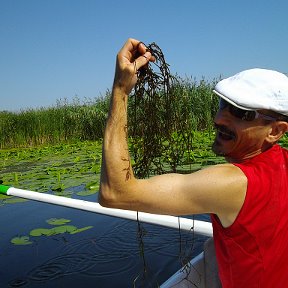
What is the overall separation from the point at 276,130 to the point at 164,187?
1.38ft

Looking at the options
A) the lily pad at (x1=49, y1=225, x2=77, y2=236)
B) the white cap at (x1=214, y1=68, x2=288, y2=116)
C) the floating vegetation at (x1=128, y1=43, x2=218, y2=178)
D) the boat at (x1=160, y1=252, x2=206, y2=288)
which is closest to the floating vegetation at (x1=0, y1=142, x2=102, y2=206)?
the lily pad at (x1=49, y1=225, x2=77, y2=236)

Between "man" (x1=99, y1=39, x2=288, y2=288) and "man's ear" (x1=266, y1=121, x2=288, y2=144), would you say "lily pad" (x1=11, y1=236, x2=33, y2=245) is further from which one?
"man's ear" (x1=266, y1=121, x2=288, y2=144)

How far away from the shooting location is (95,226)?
13.1 feet

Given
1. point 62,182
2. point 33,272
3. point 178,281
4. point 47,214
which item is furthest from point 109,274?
point 62,182

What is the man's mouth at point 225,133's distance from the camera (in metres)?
1.16

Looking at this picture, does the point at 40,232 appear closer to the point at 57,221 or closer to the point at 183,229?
the point at 57,221

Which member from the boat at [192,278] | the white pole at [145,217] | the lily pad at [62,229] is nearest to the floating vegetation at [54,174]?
the lily pad at [62,229]

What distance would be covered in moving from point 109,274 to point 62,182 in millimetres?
3039

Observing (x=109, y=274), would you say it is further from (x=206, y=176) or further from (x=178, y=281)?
(x=206, y=176)

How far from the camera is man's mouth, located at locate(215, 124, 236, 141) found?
116cm

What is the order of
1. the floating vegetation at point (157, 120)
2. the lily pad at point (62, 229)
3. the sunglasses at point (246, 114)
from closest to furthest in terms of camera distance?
the sunglasses at point (246, 114), the floating vegetation at point (157, 120), the lily pad at point (62, 229)

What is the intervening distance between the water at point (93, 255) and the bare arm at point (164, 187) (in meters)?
1.57

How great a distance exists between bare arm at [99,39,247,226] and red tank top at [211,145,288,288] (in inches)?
1.4

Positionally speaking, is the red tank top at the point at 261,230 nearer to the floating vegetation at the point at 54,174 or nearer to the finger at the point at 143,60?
the finger at the point at 143,60
